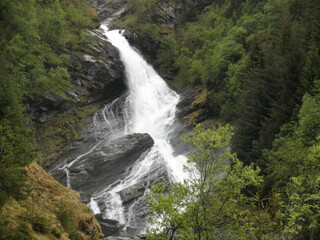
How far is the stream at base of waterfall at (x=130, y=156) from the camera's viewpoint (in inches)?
1236

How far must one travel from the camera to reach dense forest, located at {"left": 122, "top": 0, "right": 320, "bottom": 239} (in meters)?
12.0

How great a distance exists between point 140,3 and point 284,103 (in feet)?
182

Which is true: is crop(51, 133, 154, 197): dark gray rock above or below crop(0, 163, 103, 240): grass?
above

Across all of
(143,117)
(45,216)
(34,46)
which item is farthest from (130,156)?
(34,46)

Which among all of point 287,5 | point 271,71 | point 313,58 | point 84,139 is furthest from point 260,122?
point 84,139

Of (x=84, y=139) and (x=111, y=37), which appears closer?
(x=84, y=139)

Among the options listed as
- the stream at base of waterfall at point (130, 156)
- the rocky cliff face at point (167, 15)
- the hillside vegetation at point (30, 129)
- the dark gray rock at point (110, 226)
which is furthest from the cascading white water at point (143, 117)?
the hillside vegetation at point (30, 129)

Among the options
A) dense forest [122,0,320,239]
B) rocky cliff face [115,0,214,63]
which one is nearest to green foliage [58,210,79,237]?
dense forest [122,0,320,239]

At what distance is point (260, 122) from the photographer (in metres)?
32.2

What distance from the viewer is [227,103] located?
42000mm

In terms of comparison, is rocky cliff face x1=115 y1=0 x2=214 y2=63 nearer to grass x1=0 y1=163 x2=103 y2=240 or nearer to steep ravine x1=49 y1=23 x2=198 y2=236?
steep ravine x1=49 y1=23 x2=198 y2=236

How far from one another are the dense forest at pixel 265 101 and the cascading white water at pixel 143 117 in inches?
205

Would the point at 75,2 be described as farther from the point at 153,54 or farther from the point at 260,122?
the point at 260,122

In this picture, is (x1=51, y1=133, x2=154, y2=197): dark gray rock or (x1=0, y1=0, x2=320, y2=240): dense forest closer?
(x1=0, y1=0, x2=320, y2=240): dense forest
